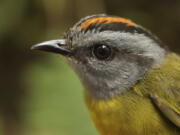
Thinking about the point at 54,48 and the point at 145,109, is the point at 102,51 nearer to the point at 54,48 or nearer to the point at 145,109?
the point at 54,48

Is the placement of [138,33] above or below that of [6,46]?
below

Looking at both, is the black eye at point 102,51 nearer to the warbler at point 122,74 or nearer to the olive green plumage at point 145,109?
the warbler at point 122,74

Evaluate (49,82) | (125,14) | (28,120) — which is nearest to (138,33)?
(49,82)

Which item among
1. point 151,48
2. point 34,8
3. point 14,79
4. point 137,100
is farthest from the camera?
point 14,79

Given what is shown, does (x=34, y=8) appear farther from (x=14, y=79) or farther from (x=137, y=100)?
(x=137, y=100)

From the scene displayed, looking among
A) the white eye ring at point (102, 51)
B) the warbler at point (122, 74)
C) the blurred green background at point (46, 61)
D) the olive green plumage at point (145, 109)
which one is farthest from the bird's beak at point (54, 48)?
the blurred green background at point (46, 61)

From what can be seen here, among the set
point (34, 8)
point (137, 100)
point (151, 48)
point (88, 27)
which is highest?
point (34, 8)

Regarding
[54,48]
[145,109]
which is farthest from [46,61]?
[145,109]
